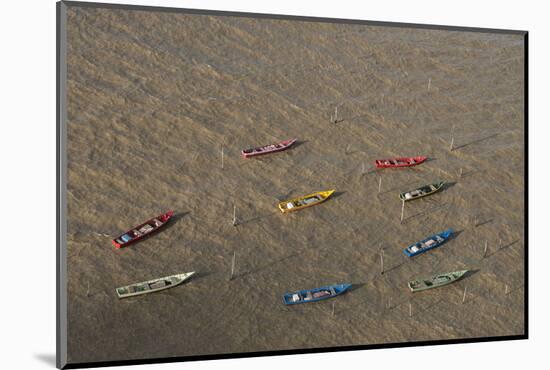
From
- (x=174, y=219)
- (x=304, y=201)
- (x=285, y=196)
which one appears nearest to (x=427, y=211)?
(x=304, y=201)

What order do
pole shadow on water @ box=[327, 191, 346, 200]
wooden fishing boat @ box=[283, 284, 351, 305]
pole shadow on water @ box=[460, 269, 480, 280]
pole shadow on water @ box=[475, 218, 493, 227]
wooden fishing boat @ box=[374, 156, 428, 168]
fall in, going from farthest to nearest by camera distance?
1. wooden fishing boat @ box=[374, 156, 428, 168]
2. pole shadow on water @ box=[475, 218, 493, 227]
3. pole shadow on water @ box=[327, 191, 346, 200]
4. pole shadow on water @ box=[460, 269, 480, 280]
5. wooden fishing boat @ box=[283, 284, 351, 305]

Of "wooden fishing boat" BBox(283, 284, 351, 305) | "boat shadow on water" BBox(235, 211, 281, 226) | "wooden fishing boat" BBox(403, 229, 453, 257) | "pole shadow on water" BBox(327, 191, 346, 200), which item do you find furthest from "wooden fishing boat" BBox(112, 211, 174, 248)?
"wooden fishing boat" BBox(403, 229, 453, 257)

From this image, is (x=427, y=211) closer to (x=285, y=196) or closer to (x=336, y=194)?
(x=336, y=194)

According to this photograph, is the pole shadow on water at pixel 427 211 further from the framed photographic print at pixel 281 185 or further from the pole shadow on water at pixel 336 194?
the pole shadow on water at pixel 336 194

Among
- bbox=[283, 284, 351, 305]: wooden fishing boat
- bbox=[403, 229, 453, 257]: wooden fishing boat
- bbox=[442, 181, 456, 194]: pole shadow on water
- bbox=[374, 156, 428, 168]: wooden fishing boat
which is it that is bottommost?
bbox=[283, 284, 351, 305]: wooden fishing boat

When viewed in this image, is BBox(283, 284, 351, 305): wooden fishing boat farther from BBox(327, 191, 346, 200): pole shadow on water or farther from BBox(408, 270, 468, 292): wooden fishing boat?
BBox(327, 191, 346, 200): pole shadow on water

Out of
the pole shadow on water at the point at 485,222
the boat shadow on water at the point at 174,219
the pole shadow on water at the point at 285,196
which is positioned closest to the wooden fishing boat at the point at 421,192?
the pole shadow on water at the point at 485,222

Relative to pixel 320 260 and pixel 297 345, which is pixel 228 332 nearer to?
pixel 297 345
